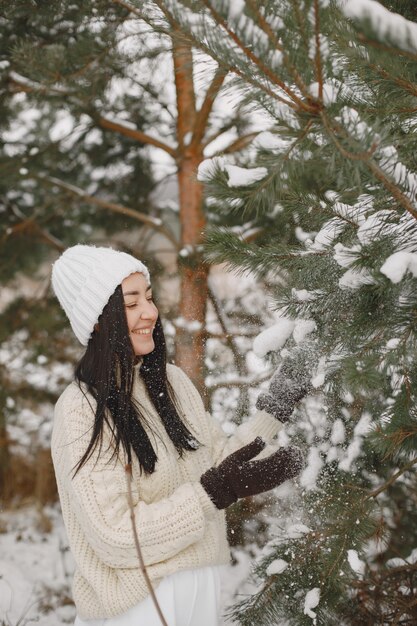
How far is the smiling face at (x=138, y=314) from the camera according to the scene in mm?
2146

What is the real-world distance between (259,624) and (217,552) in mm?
463

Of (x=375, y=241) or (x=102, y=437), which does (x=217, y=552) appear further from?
(x=375, y=241)

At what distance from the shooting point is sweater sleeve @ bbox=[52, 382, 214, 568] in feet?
6.17

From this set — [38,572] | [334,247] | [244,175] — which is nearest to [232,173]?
[244,175]

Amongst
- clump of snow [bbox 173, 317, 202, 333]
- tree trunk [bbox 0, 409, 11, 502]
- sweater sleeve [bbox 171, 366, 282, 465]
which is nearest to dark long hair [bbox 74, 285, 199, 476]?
sweater sleeve [bbox 171, 366, 282, 465]

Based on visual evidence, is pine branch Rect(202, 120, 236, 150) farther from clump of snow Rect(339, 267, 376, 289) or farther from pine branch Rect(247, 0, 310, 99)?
pine branch Rect(247, 0, 310, 99)

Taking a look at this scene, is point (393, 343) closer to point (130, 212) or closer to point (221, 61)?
point (221, 61)

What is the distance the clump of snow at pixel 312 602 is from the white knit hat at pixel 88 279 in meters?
1.20

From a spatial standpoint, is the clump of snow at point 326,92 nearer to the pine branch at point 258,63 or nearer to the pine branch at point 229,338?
the pine branch at point 258,63

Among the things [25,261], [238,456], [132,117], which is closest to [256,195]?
[238,456]

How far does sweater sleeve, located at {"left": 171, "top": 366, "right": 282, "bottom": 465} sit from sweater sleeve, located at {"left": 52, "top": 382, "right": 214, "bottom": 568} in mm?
393

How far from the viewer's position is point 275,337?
6.75ft

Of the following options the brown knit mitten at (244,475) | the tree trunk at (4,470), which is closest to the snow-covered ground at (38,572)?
the tree trunk at (4,470)

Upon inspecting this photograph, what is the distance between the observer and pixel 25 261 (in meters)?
5.77
